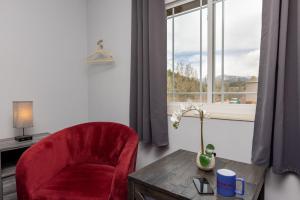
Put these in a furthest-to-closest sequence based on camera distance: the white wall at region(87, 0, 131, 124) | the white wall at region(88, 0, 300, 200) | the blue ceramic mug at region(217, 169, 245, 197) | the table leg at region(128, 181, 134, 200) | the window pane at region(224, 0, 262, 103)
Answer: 1. the white wall at region(87, 0, 131, 124)
2. the window pane at region(224, 0, 262, 103)
3. the white wall at region(88, 0, 300, 200)
4. the table leg at region(128, 181, 134, 200)
5. the blue ceramic mug at region(217, 169, 245, 197)

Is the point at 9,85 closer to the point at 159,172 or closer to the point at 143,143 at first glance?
the point at 143,143

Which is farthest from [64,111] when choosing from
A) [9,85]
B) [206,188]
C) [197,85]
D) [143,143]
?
[206,188]

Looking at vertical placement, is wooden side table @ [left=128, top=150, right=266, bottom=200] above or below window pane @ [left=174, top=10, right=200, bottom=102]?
below

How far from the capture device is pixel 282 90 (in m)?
1.21

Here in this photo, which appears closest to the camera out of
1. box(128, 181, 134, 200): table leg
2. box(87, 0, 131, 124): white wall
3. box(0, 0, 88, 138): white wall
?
box(128, 181, 134, 200): table leg

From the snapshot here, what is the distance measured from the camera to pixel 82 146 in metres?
1.86

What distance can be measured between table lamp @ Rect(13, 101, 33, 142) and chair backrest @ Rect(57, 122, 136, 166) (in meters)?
0.43

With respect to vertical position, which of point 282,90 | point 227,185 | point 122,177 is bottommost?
point 122,177

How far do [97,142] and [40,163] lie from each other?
1.76 feet

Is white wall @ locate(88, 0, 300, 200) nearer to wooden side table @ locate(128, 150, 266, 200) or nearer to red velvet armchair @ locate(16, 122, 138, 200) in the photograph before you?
wooden side table @ locate(128, 150, 266, 200)

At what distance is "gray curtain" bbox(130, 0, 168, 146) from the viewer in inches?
70.4

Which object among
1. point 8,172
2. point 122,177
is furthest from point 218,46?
point 8,172

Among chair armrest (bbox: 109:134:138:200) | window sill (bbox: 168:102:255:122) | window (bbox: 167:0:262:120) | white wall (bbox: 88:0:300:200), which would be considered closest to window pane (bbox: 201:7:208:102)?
window (bbox: 167:0:262:120)

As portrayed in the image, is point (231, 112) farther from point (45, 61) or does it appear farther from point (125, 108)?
point (45, 61)
